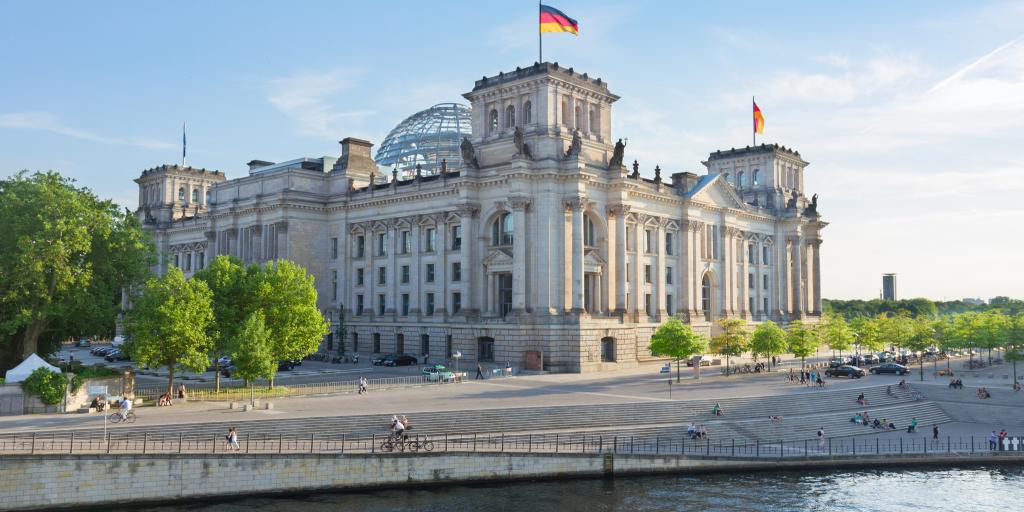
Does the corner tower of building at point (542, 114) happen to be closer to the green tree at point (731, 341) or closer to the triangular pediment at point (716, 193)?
the triangular pediment at point (716, 193)

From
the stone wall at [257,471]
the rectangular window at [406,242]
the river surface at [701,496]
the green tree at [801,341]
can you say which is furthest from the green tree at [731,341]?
the rectangular window at [406,242]

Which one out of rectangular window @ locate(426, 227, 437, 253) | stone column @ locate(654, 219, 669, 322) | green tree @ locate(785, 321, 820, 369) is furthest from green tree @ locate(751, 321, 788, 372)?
rectangular window @ locate(426, 227, 437, 253)

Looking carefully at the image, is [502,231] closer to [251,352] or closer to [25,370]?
[251,352]

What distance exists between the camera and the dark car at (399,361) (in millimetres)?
80438

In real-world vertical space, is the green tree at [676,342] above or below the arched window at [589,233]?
below

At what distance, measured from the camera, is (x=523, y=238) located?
74.5 metres

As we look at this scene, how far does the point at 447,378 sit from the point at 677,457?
25.3m

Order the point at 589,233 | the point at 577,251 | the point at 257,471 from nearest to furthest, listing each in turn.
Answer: the point at 257,471 < the point at 577,251 < the point at 589,233

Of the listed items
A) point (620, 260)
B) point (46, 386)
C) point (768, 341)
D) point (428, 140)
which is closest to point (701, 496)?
point (46, 386)

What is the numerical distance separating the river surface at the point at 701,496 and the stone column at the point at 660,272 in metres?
44.4

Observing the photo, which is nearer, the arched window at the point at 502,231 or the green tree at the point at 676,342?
the green tree at the point at 676,342

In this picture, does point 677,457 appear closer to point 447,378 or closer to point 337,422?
point 337,422

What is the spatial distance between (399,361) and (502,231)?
16431 millimetres

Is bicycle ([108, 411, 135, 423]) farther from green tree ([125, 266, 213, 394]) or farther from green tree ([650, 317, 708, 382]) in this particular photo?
green tree ([650, 317, 708, 382])
